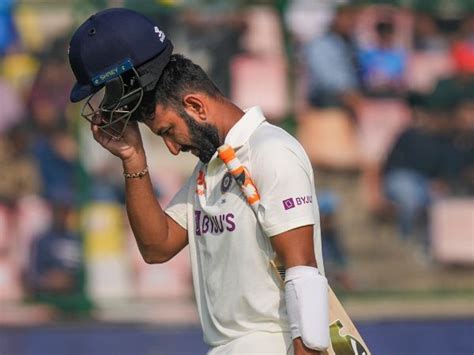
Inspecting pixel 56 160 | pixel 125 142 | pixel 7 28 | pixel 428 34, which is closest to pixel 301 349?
pixel 125 142

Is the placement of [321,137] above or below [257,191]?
above

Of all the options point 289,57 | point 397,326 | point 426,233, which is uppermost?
point 289,57

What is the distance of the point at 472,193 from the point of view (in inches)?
367

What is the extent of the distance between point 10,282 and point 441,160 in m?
3.38

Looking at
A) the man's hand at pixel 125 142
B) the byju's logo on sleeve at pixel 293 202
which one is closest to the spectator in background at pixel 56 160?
the man's hand at pixel 125 142

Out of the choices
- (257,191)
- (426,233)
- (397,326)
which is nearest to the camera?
(257,191)

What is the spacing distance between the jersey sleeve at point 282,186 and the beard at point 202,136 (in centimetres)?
15

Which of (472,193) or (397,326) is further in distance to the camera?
(472,193)

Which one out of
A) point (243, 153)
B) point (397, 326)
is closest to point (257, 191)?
point (243, 153)

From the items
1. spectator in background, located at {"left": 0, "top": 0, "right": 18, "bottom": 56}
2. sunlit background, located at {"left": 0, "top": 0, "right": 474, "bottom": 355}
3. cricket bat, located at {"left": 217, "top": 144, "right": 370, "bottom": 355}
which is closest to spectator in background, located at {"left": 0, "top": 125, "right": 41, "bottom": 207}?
sunlit background, located at {"left": 0, "top": 0, "right": 474, "bottom": 355}

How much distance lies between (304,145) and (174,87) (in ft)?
18.5

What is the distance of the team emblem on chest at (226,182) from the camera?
11.6 ft

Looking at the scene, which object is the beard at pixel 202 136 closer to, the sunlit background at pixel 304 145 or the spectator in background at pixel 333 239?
the sunlit background at pixel 304 145

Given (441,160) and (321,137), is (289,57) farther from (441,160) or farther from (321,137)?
(441,160)
